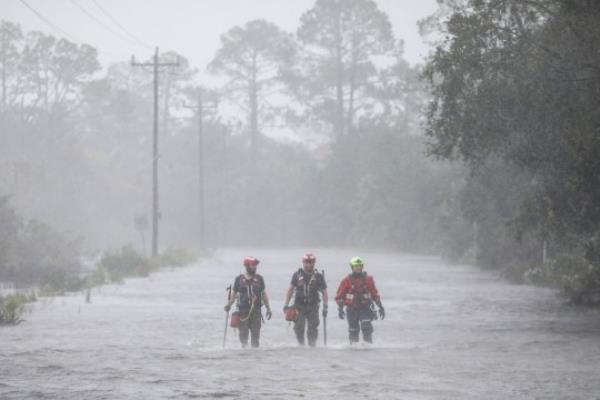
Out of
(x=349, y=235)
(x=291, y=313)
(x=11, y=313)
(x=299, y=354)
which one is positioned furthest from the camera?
(x=349, y=235)

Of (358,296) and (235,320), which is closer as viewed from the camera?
(235,320)

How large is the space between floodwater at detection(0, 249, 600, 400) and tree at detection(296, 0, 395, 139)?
2537 inches


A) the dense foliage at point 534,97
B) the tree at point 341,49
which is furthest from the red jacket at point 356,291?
the tree at point 341,49

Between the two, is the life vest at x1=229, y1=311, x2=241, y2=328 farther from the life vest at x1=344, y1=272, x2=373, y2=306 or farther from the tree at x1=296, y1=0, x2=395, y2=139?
the tree at x1=296, y1=0, x2=395, y2=139

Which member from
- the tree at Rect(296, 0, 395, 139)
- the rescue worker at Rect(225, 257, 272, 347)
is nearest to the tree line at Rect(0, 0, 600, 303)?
the tree at Rect(296, 0, 395, 139)

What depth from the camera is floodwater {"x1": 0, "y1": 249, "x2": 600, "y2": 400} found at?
1418 cm

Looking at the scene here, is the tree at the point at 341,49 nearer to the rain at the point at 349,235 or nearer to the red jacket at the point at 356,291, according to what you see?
the rain at the point at 349,235

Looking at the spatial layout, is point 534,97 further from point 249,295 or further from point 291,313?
point 249,295

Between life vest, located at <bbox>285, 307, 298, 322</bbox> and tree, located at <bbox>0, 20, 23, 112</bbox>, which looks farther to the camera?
tree, located at <bbox>0, 20, 23, 112</bbox>

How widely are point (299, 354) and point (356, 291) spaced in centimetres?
149

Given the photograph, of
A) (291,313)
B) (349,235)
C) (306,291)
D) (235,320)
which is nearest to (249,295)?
(235,320)

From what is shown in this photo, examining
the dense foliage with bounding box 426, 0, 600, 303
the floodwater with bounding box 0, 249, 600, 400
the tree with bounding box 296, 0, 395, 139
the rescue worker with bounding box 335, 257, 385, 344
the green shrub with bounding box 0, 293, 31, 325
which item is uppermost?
the tree with bounding box 296, 0, 395, 139

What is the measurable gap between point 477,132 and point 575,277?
30.5ft

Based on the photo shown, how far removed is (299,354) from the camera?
17812 millimetres
